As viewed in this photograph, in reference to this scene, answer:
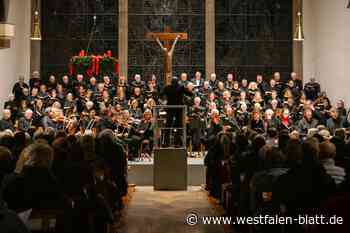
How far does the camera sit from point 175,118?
11.0m

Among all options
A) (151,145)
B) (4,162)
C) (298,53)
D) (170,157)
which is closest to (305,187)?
(4,162)

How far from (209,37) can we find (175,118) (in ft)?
25.0

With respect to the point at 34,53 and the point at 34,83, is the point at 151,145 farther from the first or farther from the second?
the point at 34,53

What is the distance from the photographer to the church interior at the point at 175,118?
4891 mm

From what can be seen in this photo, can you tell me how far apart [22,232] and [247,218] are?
3.71 meters

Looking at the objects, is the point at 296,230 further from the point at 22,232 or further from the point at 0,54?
the point at 0,54

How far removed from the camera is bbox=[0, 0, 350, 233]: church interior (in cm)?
Answer: 489

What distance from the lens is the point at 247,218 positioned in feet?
20.5

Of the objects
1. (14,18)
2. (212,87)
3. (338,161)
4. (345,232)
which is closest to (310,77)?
(212,87)

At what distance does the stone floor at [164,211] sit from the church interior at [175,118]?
1.1 inches

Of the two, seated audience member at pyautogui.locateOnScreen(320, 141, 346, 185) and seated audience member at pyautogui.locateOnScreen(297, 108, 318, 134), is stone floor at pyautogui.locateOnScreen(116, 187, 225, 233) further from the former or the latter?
seated audience member at pyautogui.locateOnScreen(297, 108, 318, 134)

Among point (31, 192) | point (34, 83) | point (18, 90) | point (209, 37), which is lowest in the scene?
point (31, 192)

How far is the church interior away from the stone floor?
0.03 meters

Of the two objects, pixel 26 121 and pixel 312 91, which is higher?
pixel 312 91
